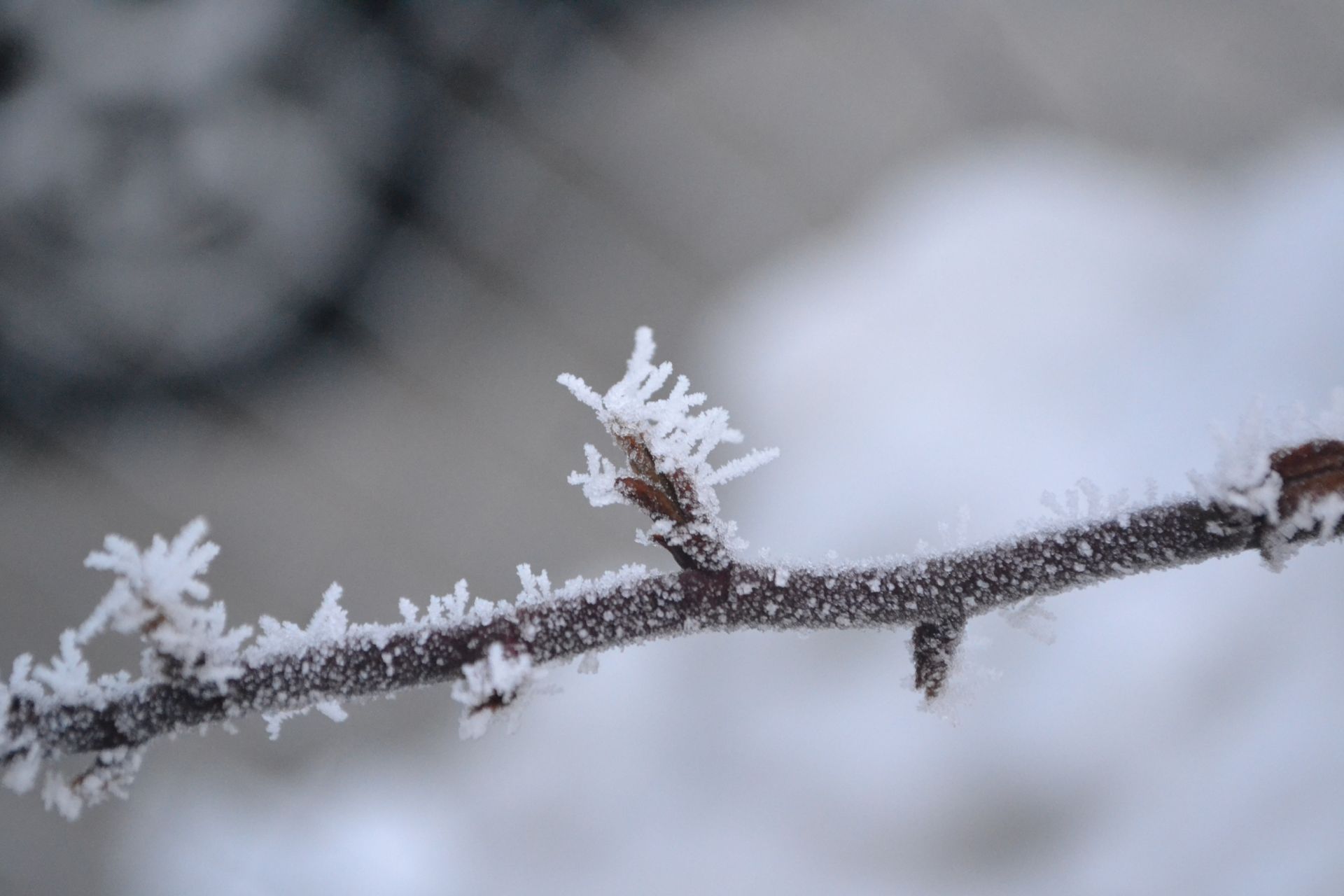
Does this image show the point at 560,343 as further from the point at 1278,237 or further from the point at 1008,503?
the point at 1278,237

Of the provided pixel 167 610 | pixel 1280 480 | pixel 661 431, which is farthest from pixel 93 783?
pixel 1280 480

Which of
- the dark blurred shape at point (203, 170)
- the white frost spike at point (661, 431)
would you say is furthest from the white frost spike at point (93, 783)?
the dark blurred shape at point (203, 170)

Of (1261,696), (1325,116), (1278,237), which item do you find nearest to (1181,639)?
(1261,696)

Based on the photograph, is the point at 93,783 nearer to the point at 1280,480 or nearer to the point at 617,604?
the point at 617,604

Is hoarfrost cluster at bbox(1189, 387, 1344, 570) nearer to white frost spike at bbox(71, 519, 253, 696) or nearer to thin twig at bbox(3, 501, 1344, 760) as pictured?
thin twig at bbox(3, 501, 1344, 760)

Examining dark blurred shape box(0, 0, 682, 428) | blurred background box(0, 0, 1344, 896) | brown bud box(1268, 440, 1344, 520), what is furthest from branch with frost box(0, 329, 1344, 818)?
dark blurred shape box(0, 0, 682, 428)
